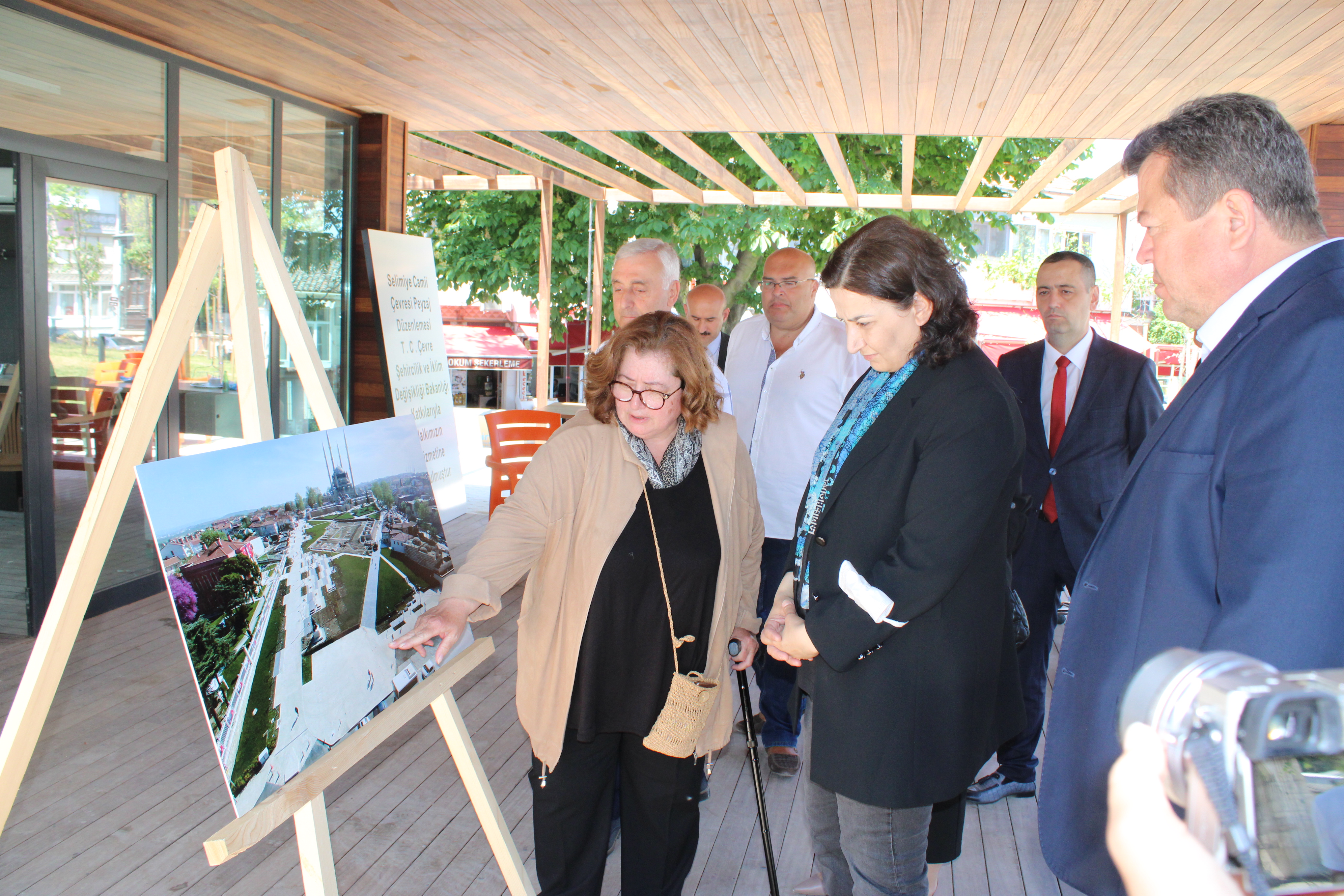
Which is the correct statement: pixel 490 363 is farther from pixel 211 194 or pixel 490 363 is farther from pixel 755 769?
pixel 755 769

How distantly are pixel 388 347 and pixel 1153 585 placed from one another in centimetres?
578

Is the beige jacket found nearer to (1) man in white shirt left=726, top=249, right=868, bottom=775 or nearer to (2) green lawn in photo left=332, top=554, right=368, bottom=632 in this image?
(2) green lawn in photo left=332, top=554, right=368, bottom=632

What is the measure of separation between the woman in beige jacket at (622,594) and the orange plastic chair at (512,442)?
3.39 metres

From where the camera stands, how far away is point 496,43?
4340mm

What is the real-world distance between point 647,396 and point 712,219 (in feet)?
30.8

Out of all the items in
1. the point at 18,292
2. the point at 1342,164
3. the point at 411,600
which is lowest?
the point at 411,600

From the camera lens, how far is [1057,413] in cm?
327

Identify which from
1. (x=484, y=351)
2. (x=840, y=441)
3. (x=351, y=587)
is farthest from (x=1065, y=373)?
(x=484, y=351)

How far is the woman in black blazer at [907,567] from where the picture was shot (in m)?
1.66

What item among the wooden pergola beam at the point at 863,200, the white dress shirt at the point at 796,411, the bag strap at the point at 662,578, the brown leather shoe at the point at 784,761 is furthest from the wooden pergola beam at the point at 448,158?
the bag strap at the point at 662,578

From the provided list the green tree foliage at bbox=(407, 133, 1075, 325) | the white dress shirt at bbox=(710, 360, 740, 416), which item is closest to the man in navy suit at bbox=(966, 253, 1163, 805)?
the white dress shirt at bbox=(710, 360, 740, 416)

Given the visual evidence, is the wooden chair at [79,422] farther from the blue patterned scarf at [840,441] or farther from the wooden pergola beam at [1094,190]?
the wooden pergola beam at [1094,190]

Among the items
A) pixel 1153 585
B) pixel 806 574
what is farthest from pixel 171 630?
pixel 1153 585

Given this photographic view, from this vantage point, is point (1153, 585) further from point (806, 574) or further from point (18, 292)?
point (18, 292)
